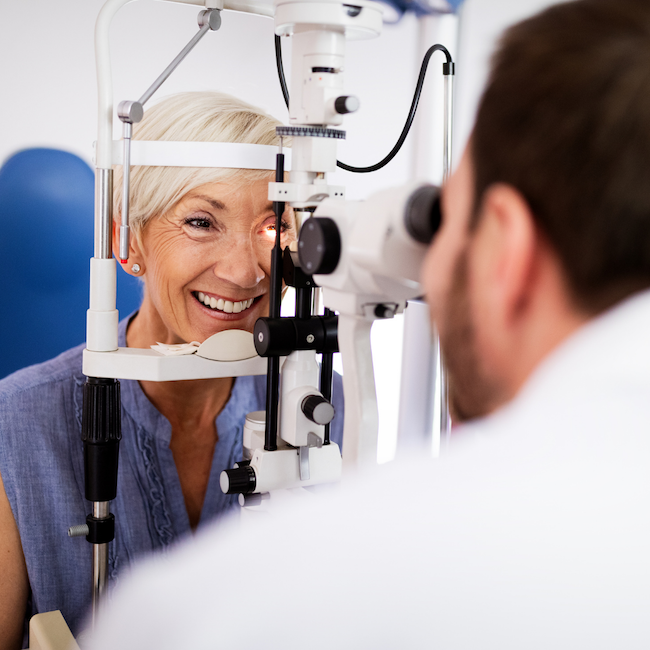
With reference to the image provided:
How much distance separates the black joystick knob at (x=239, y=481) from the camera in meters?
1.00

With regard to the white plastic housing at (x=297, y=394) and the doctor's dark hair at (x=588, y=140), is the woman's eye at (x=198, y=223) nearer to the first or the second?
the white plastic housing at (x=297, y=394)

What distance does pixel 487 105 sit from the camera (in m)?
0.45

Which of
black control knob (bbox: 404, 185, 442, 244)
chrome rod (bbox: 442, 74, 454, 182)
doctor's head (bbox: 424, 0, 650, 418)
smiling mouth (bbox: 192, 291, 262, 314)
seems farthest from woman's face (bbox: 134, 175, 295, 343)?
doctor's head (bbox: 424, 0, 650, 418)

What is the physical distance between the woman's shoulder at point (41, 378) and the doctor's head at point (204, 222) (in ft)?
0.69

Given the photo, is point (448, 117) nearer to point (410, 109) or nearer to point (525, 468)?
point (410, 109)

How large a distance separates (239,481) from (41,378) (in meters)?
0.53

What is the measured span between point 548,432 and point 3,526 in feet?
3.74

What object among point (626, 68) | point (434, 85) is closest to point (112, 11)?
point (626, 68)

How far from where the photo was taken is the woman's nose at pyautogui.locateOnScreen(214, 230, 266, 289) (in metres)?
1.28

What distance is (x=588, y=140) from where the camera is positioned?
39cm

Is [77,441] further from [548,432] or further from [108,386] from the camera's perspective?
[548,432]

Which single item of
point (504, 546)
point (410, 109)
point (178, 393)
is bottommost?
point (178, 393)

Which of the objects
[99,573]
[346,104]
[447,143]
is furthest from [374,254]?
[447,143]

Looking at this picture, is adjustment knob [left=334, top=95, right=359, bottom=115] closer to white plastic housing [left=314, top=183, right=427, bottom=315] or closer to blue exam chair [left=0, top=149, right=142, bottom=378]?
white plastic housing [left=314, top=183, right=427, bottom=315]
